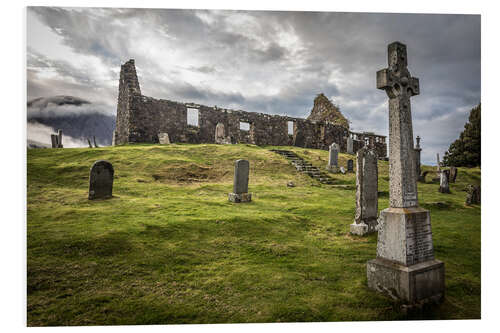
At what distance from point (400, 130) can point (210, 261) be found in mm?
3036

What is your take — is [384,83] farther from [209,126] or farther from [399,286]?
[209,126]

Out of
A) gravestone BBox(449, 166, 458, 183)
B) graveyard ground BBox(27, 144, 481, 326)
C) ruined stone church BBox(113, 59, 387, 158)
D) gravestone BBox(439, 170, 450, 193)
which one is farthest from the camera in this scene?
ruined stone church BBox(113, 59, 387, 158)

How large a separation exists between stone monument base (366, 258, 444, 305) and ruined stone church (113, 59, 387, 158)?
56.0 feet

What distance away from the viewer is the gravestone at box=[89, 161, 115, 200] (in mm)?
7301

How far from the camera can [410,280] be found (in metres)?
2.93

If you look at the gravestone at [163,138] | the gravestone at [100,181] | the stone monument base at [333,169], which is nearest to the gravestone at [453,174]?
the stone monument base at [333,169]

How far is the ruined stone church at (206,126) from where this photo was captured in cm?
1862

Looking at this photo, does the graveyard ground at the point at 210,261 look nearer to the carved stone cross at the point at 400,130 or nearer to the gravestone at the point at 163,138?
the carved stone cross at the point at 400,130

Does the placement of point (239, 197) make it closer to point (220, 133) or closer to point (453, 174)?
point (453, 174)

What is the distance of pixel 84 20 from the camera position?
573 cm

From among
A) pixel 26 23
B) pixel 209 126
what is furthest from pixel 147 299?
pixel 209 126

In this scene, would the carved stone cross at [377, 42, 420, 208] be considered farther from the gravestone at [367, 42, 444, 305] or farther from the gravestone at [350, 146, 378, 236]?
the gravestone at [350, 146, 378, 236]

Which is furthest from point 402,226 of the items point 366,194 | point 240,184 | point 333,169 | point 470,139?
point 333,169

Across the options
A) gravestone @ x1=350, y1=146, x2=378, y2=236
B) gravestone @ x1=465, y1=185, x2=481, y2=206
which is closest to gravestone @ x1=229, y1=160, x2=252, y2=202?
gravestone @ x1=350, y1=146, x2=378, y2=236
